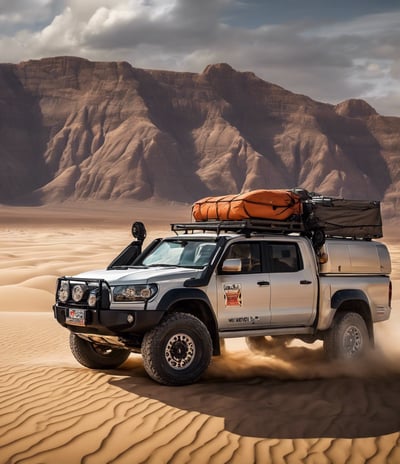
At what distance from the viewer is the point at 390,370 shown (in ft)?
31.5

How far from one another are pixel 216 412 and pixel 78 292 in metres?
2.33

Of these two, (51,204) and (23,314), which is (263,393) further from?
(51,204)

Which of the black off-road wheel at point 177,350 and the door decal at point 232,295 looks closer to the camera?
the black off-road wheel at point 177,350

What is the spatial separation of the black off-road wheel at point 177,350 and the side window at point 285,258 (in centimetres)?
151

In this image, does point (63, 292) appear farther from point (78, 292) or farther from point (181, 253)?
point (181, 253)

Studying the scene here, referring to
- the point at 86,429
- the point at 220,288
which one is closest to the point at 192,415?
the point at 86,429

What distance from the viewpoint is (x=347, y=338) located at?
32.5ft

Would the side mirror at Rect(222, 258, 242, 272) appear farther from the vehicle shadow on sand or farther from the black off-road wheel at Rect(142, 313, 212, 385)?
the vehicle shadow on sand

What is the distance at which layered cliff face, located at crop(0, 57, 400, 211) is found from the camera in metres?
131

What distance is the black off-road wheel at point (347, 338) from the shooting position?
32.0ft

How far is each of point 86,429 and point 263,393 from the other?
7.43 ft

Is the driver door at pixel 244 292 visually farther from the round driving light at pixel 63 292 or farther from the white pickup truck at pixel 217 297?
the round driving light at pixel 63 292

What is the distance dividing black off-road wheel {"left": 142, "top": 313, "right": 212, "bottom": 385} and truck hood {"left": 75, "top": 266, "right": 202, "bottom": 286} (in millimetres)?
452

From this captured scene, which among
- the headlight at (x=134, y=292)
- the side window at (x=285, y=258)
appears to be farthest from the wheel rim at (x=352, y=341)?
the headlight at (x=134, y=292)
